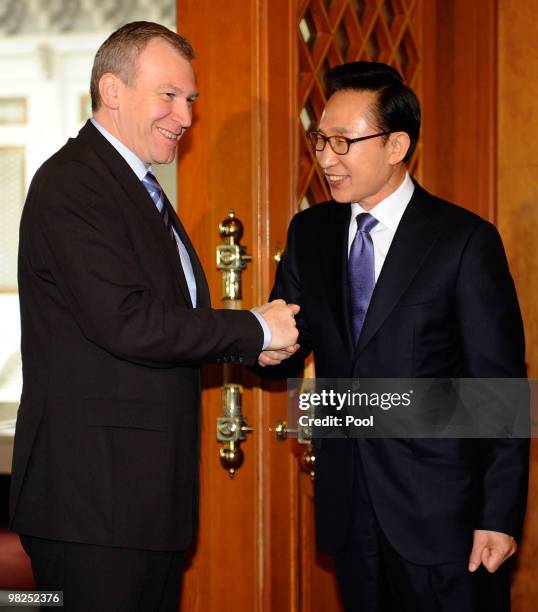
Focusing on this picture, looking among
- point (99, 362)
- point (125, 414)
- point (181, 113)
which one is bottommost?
point (125, 414)

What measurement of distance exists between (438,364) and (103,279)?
2.40 feet

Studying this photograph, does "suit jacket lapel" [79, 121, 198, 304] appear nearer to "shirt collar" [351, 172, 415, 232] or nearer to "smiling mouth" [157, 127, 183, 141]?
"smiling mouth" [157, 127, 183, 141]

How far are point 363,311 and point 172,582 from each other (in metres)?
0.73

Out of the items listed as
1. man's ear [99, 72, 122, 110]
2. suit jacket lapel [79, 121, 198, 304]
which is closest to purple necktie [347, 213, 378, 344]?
suit jacket lapel [79, 121, 198, 304]

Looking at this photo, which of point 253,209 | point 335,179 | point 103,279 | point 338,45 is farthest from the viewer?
point 338,45

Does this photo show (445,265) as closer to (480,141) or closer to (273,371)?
(273,371)

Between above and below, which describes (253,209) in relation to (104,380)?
above

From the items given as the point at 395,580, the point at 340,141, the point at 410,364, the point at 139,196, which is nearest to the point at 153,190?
the point at 139,196

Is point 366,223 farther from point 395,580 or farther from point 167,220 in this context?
point 395,580

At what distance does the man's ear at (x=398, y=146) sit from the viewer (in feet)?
7.05

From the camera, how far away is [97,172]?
6.21 ft

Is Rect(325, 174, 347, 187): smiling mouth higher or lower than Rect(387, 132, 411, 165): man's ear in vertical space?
lower

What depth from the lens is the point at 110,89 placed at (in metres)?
2.00

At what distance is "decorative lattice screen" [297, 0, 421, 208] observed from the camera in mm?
2641
